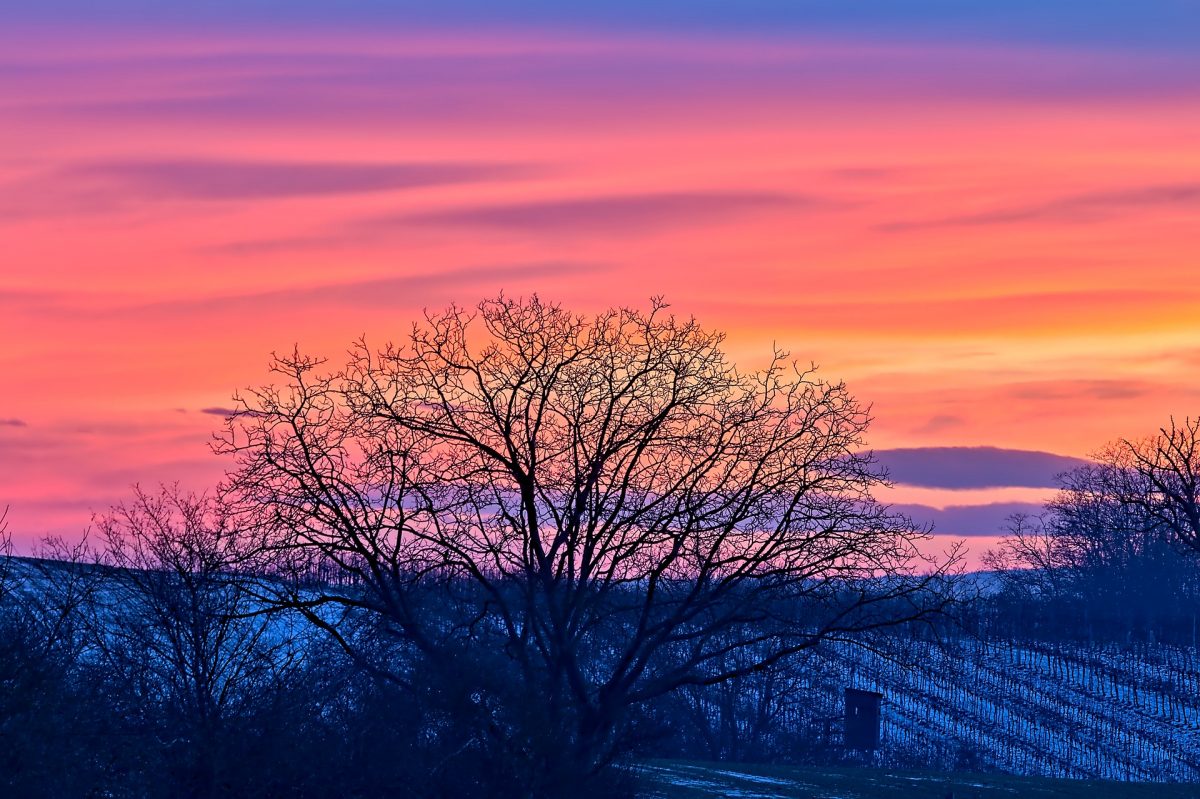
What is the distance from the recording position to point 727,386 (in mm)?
27828

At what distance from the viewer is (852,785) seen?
3644 centimetres

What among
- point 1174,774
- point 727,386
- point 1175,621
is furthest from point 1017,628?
point 727,386

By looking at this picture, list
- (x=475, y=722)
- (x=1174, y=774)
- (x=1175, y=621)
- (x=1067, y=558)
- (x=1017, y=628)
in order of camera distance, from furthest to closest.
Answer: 1. (x=1067, y=558)
2. (x=1175, y=621)
3. (x=1017, y=628)
4. (x=1174, y=774)
5. (x=475, y=722)

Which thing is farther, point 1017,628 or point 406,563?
point 1017,628

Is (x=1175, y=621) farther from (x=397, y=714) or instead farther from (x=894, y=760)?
(x=397, y=714)

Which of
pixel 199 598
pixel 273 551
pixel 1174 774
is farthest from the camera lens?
pixel 1174 774

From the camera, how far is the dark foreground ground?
107ft

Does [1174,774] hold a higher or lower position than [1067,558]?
lower

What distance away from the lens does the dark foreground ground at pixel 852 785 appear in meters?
32.7

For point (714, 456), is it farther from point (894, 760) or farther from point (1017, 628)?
point (1017, 628)

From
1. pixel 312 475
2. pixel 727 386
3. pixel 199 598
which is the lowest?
pixel 199 598

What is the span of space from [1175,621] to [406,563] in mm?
74743

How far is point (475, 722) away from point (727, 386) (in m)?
7.97

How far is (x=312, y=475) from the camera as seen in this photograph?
27000mm
